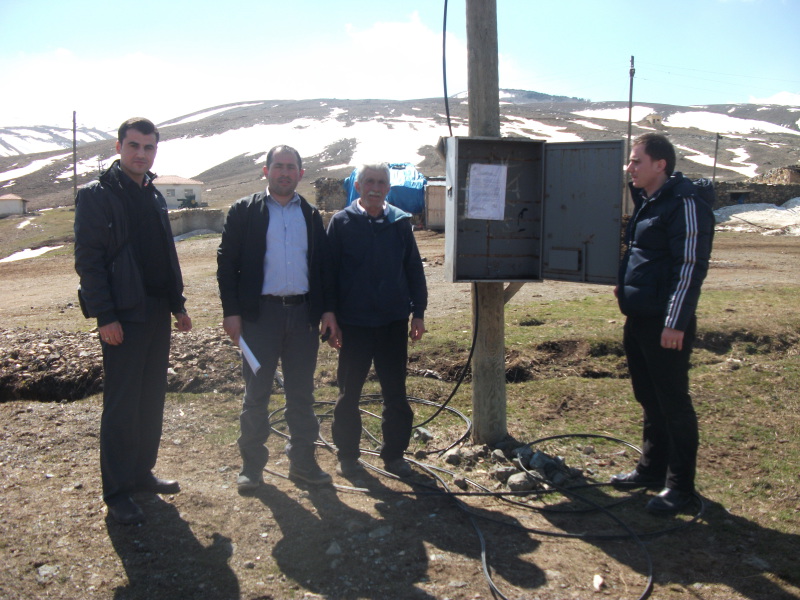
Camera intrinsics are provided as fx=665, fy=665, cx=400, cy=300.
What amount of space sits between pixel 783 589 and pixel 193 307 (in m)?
8.82

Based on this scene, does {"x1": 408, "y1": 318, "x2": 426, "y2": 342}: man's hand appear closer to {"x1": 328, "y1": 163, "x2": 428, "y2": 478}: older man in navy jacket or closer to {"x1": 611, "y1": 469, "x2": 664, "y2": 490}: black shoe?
{"x1": 328, "y1": 163, "x2": 428, "y2": 478}: older man in navy jacket

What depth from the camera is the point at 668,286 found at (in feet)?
11.5

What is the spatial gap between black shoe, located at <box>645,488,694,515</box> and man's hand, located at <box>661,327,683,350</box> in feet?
2.78

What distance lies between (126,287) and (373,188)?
1.47 metres

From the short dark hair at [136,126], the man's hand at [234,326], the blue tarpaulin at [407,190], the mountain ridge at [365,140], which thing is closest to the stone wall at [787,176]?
the mountain ridge at [365,140]

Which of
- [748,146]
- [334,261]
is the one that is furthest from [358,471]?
[748,146]

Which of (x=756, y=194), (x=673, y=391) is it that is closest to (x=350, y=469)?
(x=673, y=391)

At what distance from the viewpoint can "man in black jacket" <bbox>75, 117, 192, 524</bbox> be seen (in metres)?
3.36

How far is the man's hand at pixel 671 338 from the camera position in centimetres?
337

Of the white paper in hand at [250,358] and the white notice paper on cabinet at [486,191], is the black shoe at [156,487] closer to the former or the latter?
the white paper in hand at [250,358]

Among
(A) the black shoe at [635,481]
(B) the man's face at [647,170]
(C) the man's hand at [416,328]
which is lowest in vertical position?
(A) the black shoe at [635,481]

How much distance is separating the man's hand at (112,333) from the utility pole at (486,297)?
2.16 m

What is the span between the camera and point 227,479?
13.2 ft

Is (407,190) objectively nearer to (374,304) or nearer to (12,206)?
(374,304)
